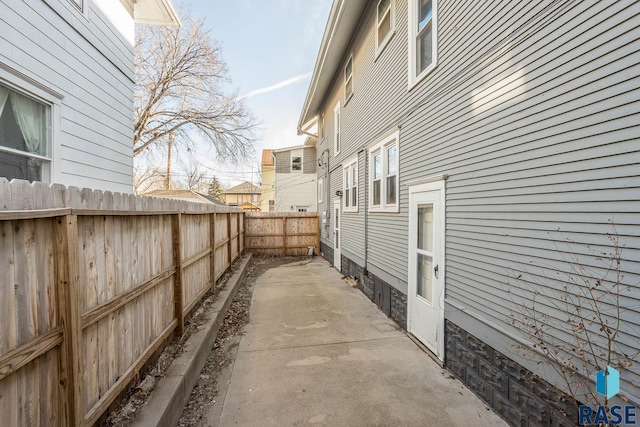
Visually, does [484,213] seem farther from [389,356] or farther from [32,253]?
[32,253]

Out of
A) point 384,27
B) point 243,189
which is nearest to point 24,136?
point 384,27

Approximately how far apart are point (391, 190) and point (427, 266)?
1.87m

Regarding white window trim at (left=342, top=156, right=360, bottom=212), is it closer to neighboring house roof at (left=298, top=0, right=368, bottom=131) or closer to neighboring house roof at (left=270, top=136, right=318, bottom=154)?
neighboring house roof at (left=298, top=0, right=368, bottom=131)

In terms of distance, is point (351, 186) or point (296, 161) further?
point (296, 161)

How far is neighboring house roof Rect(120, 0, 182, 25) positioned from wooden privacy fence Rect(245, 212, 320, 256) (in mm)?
7465

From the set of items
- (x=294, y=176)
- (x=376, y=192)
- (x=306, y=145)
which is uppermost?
(x=306, y=145)

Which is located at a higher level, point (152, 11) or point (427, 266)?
point (152, 11)

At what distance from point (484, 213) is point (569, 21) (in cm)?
162

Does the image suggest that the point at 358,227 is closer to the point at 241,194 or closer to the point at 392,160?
the point at 392,160

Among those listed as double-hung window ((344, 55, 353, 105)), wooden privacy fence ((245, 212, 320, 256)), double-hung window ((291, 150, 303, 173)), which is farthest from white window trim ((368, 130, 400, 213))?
double-hung window ((291, 150, 303, 173))

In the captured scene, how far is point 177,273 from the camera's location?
358 centimetres

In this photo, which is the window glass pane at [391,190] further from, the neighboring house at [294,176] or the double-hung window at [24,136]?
the neighboring house at [294,176]

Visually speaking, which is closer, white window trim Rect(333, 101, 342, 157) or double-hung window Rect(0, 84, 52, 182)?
double-hung window Rect(0, 84, 52, 182)

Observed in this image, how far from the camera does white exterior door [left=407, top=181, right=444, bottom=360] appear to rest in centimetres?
371
